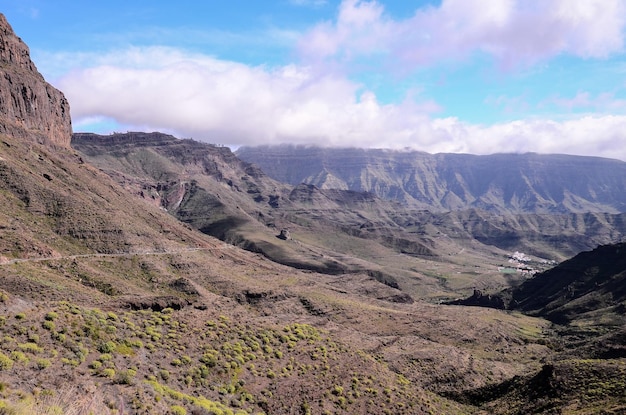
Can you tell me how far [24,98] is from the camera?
163 meters

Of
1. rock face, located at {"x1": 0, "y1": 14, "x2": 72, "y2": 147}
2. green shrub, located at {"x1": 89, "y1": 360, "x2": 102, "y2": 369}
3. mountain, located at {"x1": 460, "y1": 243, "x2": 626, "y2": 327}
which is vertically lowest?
mountain, located at {"x1": 460, "y1": 243, "x2": 626, "y2": 327}

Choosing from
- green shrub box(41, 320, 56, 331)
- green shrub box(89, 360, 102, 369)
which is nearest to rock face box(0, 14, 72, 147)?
green shrub box(41, 320, 56, 331)

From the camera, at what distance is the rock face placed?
502ft

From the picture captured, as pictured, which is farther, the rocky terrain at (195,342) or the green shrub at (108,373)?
the rocky terrain at (195,342)

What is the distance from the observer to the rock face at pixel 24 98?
6029 inches

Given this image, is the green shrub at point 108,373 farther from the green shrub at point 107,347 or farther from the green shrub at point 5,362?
the green shrub at point 5,362

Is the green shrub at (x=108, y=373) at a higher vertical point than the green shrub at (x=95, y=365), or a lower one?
lower

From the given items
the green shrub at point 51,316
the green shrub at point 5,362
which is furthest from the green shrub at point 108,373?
the green shrub at point 51,316

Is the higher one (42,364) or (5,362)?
(5,362)

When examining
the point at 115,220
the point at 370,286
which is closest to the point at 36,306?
the point at 115,220

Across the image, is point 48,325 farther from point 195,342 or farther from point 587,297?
point 587,297

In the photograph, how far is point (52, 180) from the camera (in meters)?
122

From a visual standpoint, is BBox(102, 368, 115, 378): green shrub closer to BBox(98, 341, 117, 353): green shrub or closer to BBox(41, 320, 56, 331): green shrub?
BBox(98, 341, 117, 353): green shrub

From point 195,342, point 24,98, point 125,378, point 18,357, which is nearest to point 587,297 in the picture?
point 195,342
